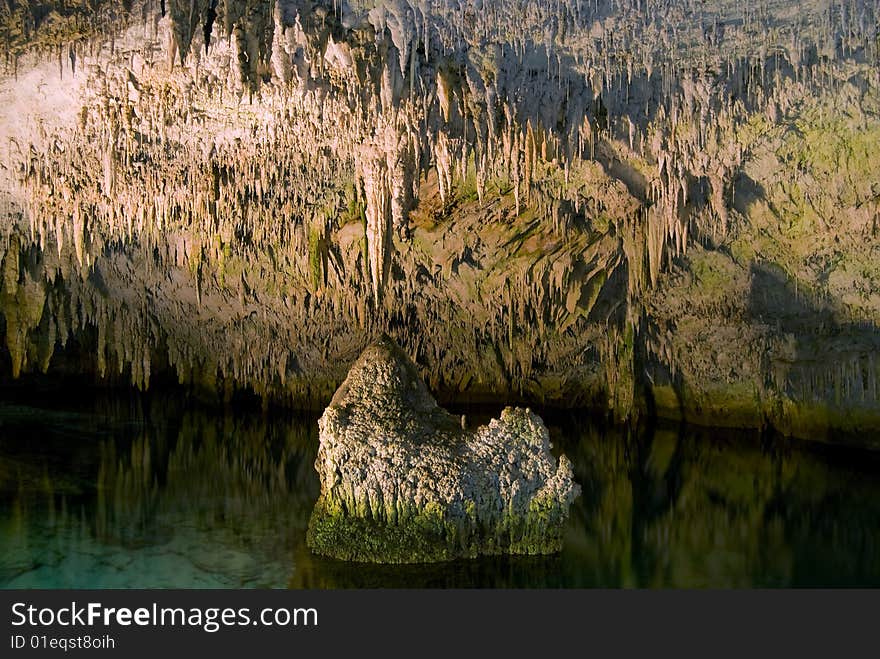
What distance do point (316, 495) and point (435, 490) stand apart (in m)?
3.72

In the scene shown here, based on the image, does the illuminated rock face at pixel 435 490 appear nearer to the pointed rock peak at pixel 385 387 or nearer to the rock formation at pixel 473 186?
the pointed rock peak at pixel 385 387

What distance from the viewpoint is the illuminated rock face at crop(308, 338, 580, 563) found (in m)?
6.32

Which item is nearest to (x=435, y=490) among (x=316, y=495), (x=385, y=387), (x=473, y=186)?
(x=385, y=387)

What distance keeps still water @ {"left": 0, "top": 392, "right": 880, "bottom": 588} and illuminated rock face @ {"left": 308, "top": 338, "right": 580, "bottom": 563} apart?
0.20 metres

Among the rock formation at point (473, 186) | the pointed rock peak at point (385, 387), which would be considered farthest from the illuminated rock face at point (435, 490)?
the rock formation at point (473, 186)

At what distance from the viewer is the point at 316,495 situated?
31.6 feet

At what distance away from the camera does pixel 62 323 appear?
53.0 ft

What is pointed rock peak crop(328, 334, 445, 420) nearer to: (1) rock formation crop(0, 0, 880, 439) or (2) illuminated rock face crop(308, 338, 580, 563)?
(2) illuminated rock face crop(308, 338, 580, 563)

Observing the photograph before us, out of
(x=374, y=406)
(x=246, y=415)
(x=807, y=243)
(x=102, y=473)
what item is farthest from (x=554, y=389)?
(x=374, y=406)

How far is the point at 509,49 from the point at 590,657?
15.4 feet

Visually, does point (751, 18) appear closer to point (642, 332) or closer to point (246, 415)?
point (642, 332)

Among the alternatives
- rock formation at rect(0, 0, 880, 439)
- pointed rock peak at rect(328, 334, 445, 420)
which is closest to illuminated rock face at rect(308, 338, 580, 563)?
pointed rock peak at rect(328, 334, 445, 420)

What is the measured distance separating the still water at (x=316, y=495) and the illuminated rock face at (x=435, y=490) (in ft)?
0.65

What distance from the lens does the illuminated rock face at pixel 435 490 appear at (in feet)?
20.7
